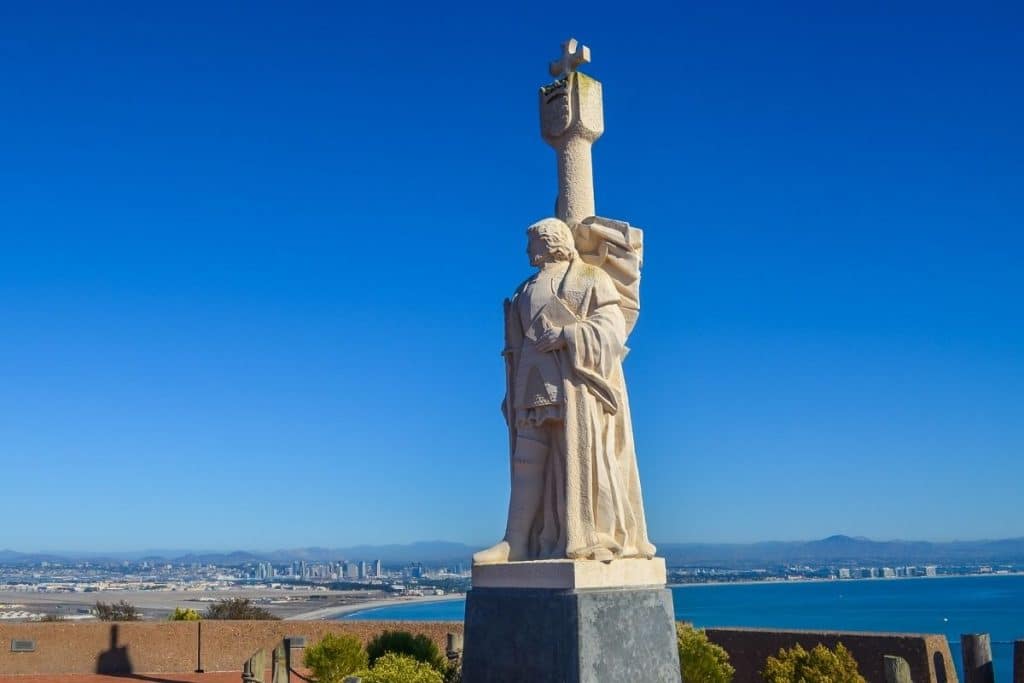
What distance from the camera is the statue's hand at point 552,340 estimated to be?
8.14 meters

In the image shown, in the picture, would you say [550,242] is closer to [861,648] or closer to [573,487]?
[573,487]

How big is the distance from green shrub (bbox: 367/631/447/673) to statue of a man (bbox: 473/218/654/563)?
4946 millimetres

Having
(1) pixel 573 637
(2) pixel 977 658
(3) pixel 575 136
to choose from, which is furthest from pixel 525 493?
(2) pixel 977 658

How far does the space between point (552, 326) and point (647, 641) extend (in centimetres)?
244

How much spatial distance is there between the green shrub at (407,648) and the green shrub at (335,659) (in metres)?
0.22

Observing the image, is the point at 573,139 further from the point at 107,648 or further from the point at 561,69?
the point at 107,648

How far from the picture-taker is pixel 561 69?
9438mm

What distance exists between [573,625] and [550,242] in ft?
9.89

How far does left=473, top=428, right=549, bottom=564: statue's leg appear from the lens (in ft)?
26.9

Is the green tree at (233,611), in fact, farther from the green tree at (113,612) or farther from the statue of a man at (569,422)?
the statue of a man at (569,422)

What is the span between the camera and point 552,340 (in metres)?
8.16

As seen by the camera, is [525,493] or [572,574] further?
[525,493]

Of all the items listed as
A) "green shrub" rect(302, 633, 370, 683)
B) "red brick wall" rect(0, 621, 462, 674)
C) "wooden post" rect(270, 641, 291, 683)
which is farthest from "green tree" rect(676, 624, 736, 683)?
"red brick wall" rect(0, 621, 462, 674)

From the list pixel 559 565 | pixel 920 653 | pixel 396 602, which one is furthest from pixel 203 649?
pixel 396 602
